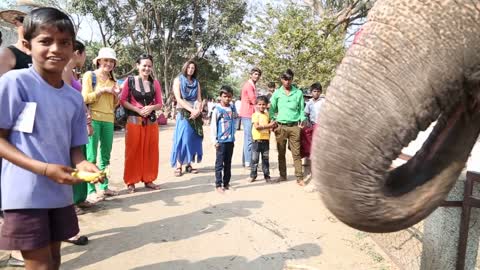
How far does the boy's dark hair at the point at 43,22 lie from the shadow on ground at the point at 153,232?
6.60 ft

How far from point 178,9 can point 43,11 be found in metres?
22.6

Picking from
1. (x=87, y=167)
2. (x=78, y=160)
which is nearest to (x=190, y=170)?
(x=78, y=160)

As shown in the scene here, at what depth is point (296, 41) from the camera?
13.9 m

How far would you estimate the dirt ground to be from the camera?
3.57 meters

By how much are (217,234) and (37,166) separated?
2.58 metres

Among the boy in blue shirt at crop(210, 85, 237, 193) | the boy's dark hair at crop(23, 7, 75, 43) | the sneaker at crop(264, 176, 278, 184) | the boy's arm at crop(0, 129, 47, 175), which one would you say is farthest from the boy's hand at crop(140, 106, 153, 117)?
the boy's arm at crop(0, 129, 47, 175)

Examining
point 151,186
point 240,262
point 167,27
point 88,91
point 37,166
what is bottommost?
point 240,262

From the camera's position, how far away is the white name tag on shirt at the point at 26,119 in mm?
2143

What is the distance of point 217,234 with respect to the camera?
4.30m

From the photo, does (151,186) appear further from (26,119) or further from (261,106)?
(26,119)

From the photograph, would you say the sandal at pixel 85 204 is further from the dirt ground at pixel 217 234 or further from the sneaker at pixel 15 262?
the sneaker at pixel 15 262

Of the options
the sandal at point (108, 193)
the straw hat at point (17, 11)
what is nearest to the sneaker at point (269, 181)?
the sandal at point (108, 193)

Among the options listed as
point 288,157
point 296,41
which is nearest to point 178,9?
point 296,41

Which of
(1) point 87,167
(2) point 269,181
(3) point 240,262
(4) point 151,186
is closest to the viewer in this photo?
(1) point 87,167
